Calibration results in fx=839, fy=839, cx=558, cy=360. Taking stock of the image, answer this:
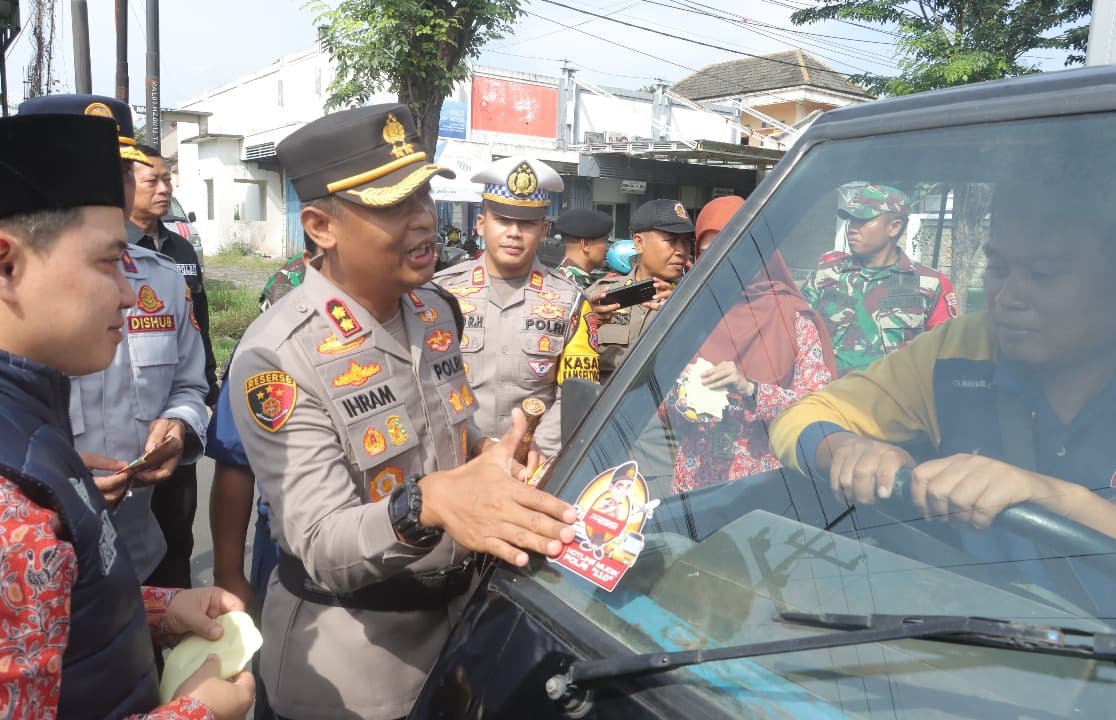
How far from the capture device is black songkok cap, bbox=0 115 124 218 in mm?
1179

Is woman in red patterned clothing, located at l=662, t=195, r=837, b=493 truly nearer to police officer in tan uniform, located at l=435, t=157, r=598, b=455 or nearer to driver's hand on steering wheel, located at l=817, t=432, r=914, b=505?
driver's hand on steering wheel, located at l=817, t=432, r=914, b=505

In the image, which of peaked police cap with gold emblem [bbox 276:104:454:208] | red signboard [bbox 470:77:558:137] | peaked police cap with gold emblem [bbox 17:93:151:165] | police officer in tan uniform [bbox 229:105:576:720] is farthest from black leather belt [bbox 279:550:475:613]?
red signboard [bbox 470:77:558:137]

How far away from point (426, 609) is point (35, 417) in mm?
926

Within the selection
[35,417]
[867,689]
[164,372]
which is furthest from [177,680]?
[164,372]

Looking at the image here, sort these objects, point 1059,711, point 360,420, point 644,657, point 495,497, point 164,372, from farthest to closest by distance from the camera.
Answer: point 164,372 < point 360,420 < point 495,497 < point 644,657 < point 1059,711

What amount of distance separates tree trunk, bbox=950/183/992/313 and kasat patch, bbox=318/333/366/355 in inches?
47.2

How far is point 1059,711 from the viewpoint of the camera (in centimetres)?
92

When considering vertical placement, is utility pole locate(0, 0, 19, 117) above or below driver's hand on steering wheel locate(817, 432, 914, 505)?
above

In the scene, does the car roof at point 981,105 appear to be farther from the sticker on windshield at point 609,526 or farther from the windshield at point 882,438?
the sticker on windshield at point 609,526

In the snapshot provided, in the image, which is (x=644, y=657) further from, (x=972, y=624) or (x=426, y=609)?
(x=426, y=609)

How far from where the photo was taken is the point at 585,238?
5.66 meters

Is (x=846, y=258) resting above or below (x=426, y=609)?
above

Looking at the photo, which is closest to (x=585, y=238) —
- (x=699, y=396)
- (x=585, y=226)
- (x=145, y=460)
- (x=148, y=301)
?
(x=585, y=226)

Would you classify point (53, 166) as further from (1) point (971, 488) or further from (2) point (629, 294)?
(2) point (629, 294)
